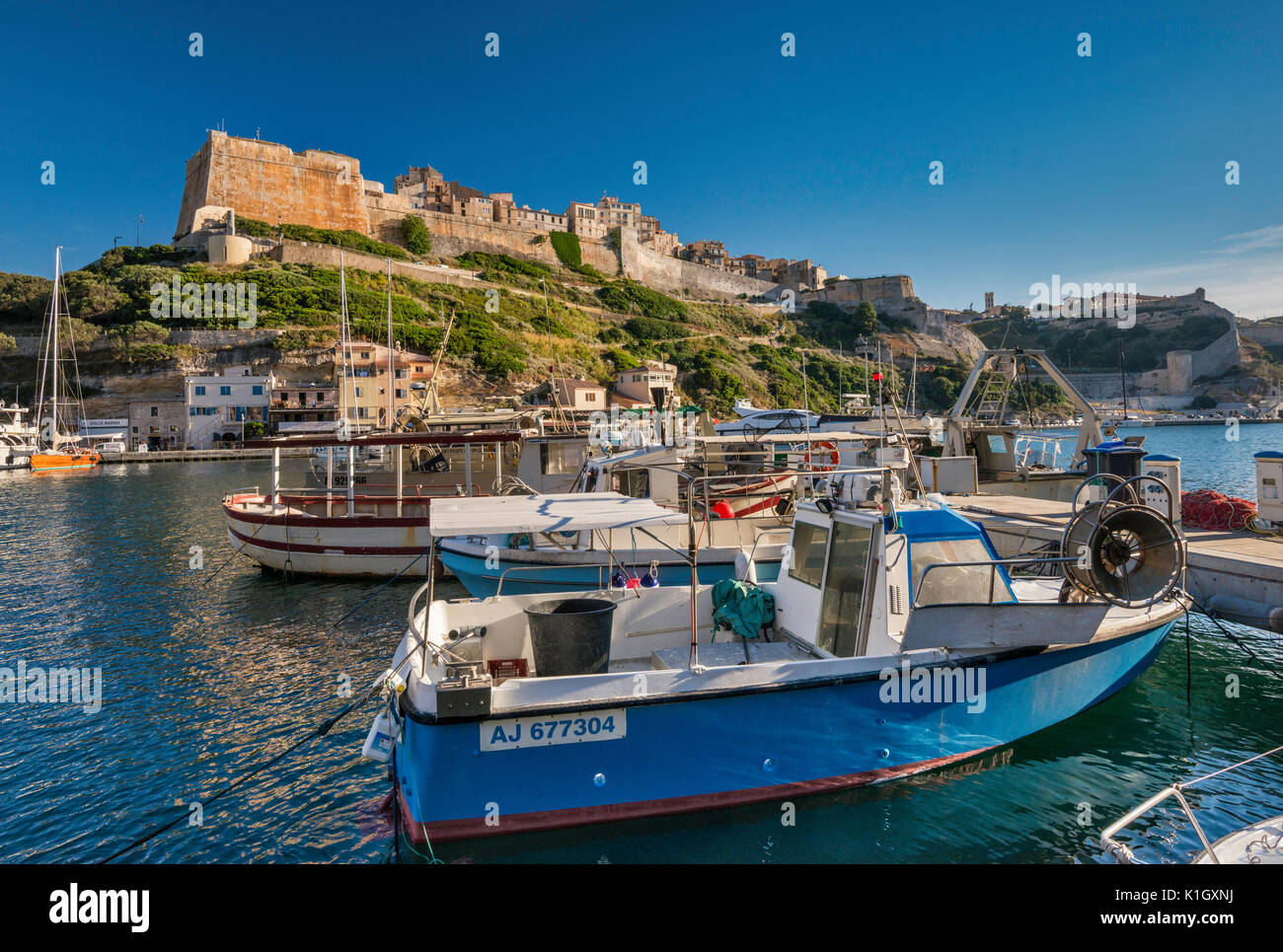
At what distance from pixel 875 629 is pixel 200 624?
1205 centimetres

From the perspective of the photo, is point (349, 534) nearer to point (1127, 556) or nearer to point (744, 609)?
point (744, 609)

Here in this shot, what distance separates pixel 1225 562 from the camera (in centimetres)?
958

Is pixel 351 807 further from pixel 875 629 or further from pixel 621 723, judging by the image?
pixel 875 629

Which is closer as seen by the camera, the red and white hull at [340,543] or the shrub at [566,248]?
the red and white hull at [340,543]

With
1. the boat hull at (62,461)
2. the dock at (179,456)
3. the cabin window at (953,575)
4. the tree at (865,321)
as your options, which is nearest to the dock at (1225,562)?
the cabin window at (953,575)

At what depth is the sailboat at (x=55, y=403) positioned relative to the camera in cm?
4822

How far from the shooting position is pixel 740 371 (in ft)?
273

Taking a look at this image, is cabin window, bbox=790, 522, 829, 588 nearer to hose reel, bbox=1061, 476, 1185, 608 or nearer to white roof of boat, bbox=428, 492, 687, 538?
white roof of boat, bbox=428, 492, 687, 538

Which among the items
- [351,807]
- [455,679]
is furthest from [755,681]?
[351,807]

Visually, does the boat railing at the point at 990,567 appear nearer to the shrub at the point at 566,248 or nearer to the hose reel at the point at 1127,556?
the hose reel at the point at 1127,556

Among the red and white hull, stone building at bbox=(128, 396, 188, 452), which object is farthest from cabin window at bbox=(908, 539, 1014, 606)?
stone building at bbox=(128, 396, 188, 452)

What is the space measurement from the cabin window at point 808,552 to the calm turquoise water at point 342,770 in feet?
6.36

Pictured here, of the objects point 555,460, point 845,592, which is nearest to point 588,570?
point 845,592

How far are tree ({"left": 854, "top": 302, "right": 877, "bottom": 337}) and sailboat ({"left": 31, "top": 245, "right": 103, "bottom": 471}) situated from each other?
95.9 meters
